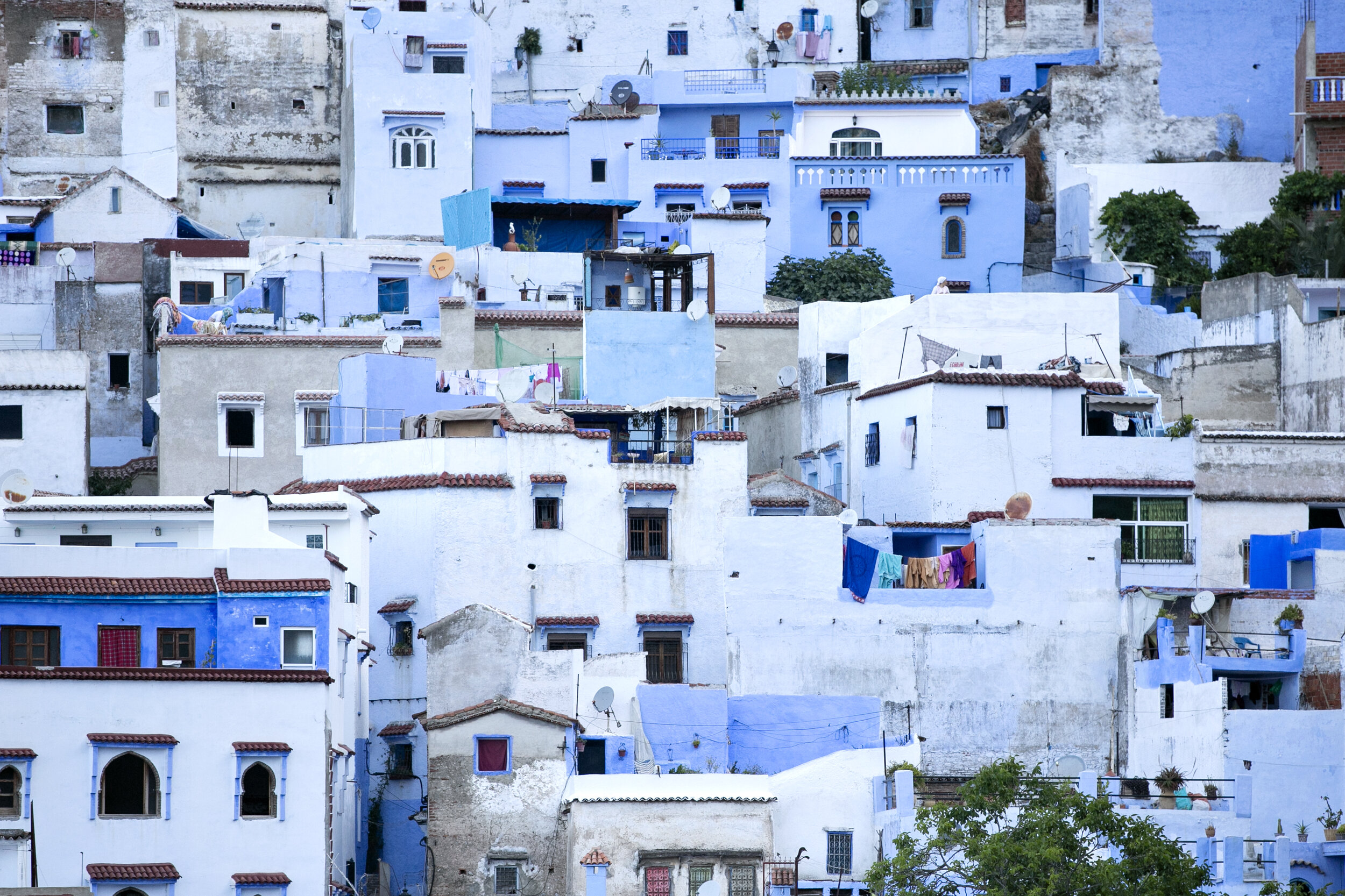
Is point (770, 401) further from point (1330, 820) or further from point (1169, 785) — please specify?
point (1330, 820)

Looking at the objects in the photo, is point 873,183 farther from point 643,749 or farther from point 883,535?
point 643,749

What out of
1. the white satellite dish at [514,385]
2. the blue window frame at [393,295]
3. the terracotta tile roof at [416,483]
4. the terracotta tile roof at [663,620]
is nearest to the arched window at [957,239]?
the blue window frame at [393,295]

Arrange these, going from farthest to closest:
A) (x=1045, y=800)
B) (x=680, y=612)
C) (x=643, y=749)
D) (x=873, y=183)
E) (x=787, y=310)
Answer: (x=873, y=183), (x=787, y=310), (x=680, y=612), (x=643, y=749), (x=1045, y=800)

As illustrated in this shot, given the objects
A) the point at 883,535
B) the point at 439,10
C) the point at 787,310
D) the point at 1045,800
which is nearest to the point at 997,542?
the point at 883,535

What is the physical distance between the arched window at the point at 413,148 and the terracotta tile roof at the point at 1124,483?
69.7ft

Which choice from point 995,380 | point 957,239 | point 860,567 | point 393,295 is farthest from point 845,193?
point 860,567

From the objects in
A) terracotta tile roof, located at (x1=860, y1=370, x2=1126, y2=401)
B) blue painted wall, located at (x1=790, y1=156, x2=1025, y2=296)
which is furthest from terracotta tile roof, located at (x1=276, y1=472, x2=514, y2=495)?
blue painted wall, located at (x1=790, y1=156, x2=1025, y2=296)

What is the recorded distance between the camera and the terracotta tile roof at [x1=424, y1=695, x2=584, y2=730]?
38.1 m

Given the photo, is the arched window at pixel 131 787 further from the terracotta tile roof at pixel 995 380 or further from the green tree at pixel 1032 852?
the terracotta tile roof at pixel 995 380

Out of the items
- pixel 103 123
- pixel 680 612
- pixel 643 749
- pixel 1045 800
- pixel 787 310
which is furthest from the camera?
pixel 103 123

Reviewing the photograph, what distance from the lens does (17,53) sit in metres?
65.4

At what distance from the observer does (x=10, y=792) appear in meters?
35.2

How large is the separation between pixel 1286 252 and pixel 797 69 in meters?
16.3

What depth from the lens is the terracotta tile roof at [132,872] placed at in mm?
34719
